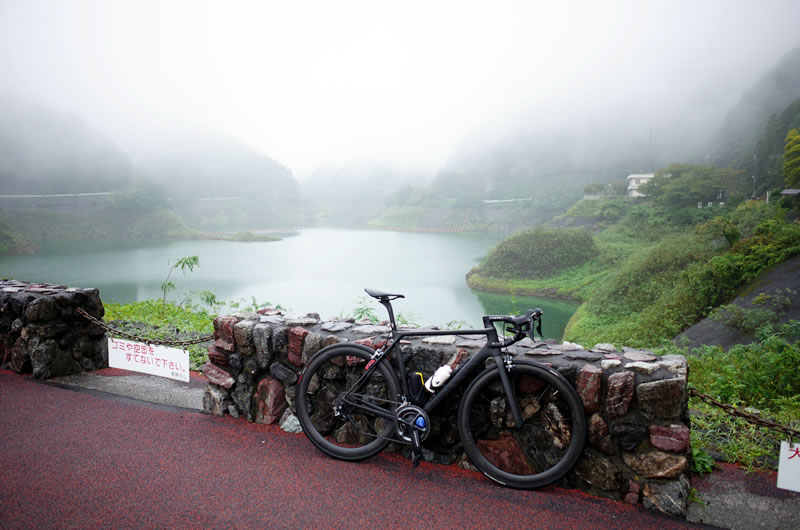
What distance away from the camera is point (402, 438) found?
2.61 m

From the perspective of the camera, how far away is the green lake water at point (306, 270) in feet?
33.2

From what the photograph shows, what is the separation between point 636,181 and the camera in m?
8.89

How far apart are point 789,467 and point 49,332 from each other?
5.53m

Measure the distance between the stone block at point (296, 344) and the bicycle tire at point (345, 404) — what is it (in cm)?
19

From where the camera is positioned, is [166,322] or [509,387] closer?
[509,387]

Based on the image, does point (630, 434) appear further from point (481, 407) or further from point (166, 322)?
point (166, 322)

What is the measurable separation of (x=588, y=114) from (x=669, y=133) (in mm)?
1567

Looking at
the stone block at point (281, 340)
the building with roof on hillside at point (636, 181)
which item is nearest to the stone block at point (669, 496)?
the stone block at point (281, 340)

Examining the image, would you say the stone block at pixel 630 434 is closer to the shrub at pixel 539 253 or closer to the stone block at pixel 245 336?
the stone block at pixel 245 336

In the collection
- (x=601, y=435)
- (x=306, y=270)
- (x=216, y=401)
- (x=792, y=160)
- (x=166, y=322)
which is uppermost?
(x=792, y=160)

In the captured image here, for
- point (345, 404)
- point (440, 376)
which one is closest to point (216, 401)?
point (345, 404)

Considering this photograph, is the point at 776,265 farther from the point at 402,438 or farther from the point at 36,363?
the point at 36,363

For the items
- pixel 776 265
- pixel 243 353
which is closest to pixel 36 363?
pixel 243 353

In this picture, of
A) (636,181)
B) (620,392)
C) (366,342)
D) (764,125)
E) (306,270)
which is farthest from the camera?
(306,270)
